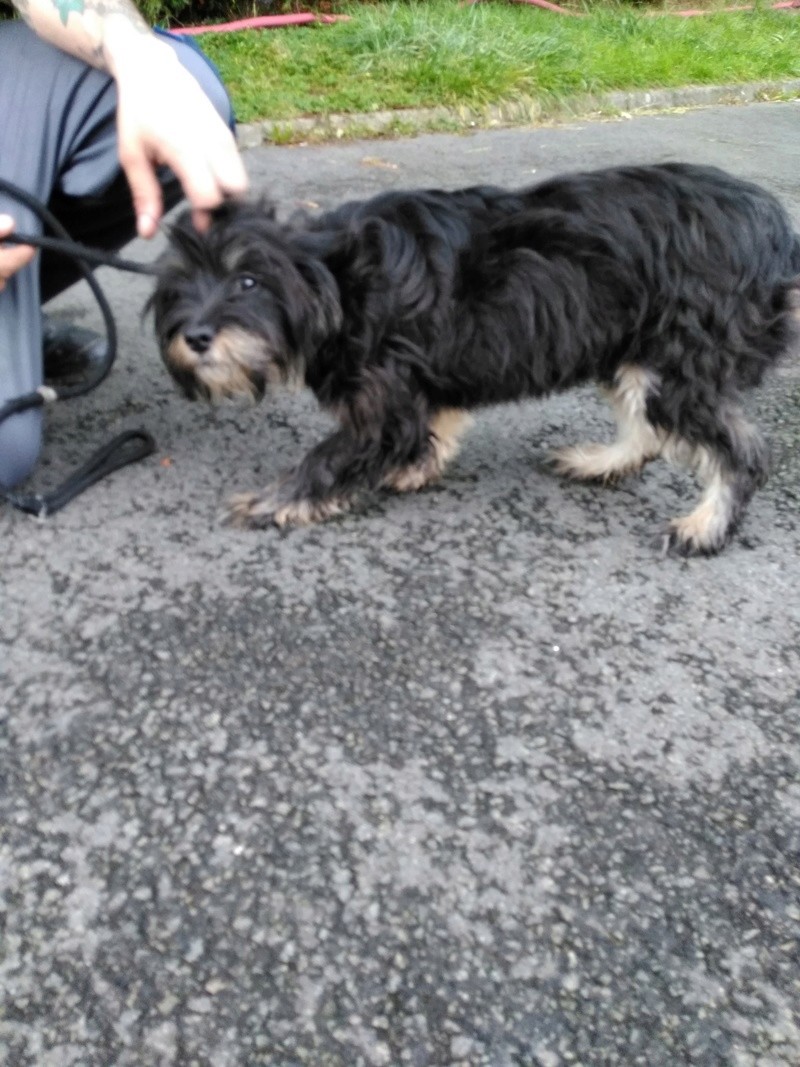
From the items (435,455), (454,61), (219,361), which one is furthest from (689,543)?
(454,61)

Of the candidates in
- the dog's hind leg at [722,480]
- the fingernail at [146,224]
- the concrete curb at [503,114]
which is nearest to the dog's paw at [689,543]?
the dog's hind leg at [722,480]

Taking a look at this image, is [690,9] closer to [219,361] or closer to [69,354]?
[69,354]

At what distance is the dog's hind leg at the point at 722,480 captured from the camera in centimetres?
260

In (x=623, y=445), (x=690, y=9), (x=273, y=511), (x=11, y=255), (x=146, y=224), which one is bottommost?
(x=273, y=511)

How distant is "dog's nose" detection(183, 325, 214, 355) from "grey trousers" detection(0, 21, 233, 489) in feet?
1.93

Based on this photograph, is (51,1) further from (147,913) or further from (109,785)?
(147,913)

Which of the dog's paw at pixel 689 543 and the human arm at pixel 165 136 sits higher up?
the human arm at pixel 165 136

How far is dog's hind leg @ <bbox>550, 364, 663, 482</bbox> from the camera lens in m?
2.61

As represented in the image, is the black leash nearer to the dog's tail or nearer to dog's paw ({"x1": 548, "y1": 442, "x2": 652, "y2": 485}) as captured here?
dog's paw ({"x1": 548, "y1": 442, "x2": 652, "y2": 485})

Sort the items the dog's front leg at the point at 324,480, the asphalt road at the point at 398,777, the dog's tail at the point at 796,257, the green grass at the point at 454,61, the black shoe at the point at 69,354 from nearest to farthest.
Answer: the asphalt road at the point at 398,777, the dog's tail at the point at 796,257, the dog's front leg at the point at 324,480, the black shoe at the point at 69,354, the green grass at the point at 454,61

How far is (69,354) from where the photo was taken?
3.23m

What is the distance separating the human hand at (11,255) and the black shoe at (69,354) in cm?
79

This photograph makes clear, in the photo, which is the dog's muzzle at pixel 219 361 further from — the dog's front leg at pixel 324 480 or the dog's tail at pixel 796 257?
the dog's tail at pixel 796 257

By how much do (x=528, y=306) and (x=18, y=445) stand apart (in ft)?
4.32
